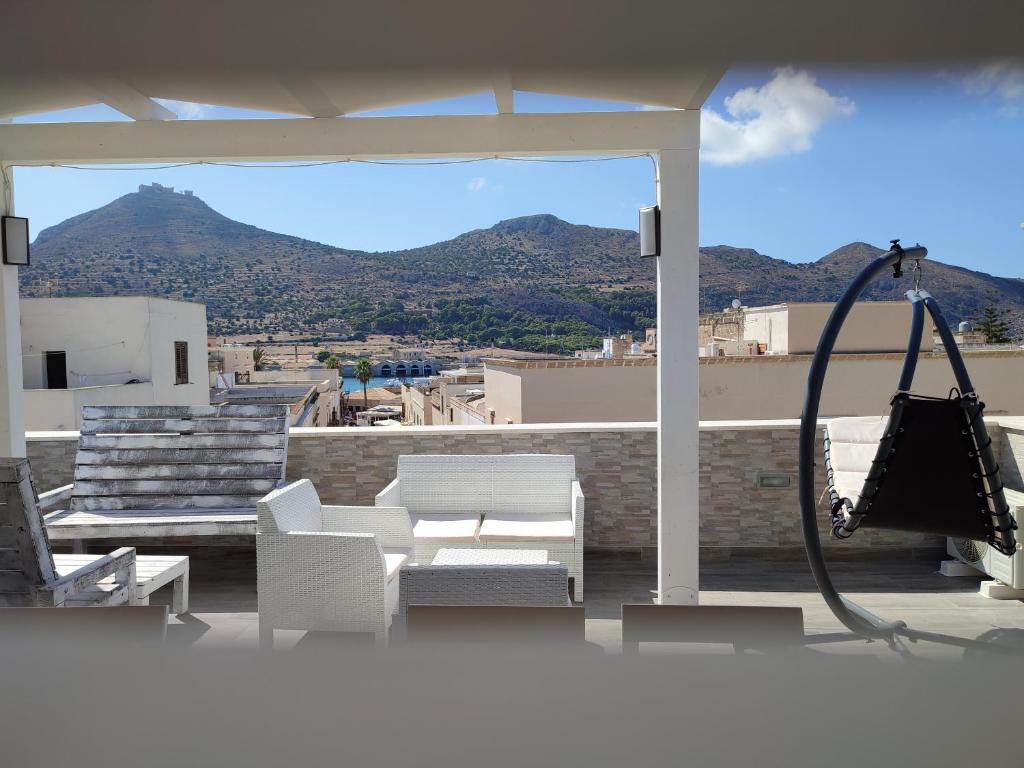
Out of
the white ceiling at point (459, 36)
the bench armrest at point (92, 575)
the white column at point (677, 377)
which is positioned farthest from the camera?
the white column at point (677, 377)

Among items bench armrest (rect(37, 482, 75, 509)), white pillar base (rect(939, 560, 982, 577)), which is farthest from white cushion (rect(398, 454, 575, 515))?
white pillar base (rect(939, 560, 982, 577))

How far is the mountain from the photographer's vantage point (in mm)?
24766

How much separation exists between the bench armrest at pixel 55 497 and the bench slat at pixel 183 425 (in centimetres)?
44

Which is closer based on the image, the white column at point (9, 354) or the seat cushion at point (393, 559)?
the seat cushion at point (393, 559)

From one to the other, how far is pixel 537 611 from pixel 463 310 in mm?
24685

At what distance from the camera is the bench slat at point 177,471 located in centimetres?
505

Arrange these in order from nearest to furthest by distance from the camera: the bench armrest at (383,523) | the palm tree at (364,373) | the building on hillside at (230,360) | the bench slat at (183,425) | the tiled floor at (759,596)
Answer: the tiled floor at (759,596), the bench armrest at (383,523), the bench slat at (183,425), the building on hillside at (230,360), the palm tree at (364,373)

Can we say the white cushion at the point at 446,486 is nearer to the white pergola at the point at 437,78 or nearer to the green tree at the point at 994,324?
the white pergola at the point at 437,78

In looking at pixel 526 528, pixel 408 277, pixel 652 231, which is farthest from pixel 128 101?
pixel 408 277

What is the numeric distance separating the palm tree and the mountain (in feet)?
30.4

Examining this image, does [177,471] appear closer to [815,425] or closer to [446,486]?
[446,486]

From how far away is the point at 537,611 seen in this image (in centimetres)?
194

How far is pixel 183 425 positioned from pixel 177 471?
32 cm

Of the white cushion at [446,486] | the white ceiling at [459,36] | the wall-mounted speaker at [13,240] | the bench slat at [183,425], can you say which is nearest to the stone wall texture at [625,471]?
the bench slat at [183,425]
